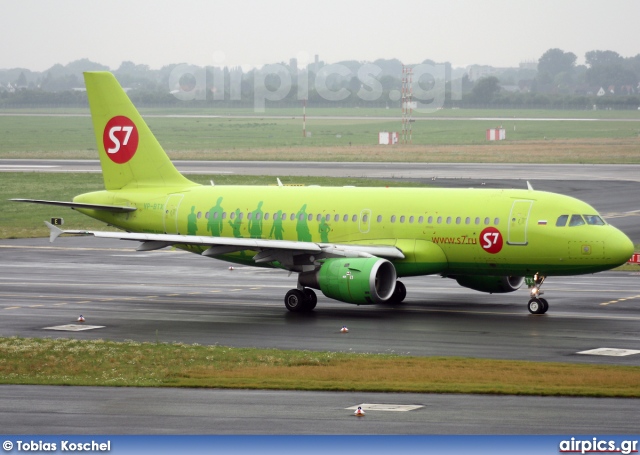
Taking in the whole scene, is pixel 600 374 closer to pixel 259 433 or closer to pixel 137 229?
pixel 259 433

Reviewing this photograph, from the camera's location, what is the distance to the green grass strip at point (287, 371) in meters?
28.9

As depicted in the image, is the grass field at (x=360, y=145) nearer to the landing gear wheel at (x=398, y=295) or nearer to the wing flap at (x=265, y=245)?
the landing gear wheel at (x=398, y=295)

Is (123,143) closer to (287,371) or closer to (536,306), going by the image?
(536,306)

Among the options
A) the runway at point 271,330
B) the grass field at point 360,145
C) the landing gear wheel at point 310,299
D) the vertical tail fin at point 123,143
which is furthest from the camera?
the grass field at point 360,145

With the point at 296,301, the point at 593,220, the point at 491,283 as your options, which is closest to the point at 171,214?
the point at 296,301

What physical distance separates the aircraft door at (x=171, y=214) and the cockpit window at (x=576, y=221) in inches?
660

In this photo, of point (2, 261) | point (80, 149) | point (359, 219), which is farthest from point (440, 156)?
point (359, 219)

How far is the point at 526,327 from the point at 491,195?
21.1 feet

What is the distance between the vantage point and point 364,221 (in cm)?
4512

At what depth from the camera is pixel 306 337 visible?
124ft

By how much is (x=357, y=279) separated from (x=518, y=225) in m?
6.34

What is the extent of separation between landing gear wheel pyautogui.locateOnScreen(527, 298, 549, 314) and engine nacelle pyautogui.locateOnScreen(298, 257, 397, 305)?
5.17m

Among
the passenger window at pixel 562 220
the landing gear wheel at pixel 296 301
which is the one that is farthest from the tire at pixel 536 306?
the landing gear wheel at pixel 296 301

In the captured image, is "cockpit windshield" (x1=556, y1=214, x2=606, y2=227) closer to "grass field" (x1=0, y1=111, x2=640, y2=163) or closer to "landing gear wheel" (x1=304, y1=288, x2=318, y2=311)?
"landing gear wheel" (x1=304, y1=288, x2=318, y2=311)
